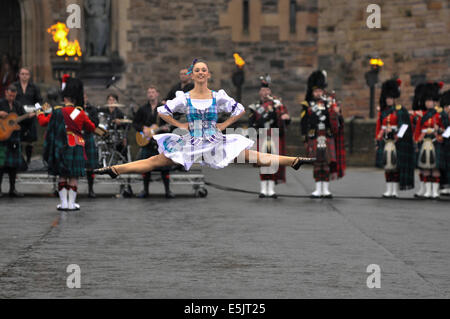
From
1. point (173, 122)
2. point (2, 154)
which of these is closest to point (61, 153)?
point (2, 154)

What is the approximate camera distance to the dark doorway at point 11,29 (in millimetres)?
27984

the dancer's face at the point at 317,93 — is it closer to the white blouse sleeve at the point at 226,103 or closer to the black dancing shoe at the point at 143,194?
the black dancing shoe at the point at 143,194

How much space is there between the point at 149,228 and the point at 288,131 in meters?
14.3

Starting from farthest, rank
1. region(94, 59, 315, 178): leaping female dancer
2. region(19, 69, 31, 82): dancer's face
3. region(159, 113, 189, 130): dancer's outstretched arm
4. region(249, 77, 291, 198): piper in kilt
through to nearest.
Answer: region(19, 69, 31, 82): dancer's face < region(249, 77, 291, 198): piper in kilt < region(159, 113, 189, 130): dancer's outstretched arm < region(94, 59, 315, 178): leaping female dancer

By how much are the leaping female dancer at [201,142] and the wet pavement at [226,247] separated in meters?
0.96

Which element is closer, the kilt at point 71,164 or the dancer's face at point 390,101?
the kilt at point 71,164

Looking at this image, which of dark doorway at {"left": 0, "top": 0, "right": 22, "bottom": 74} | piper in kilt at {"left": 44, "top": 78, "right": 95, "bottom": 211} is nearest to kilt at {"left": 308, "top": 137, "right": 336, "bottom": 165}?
piper in kilt at {"left": 44, "top": 78, "right": 95, "bottom": 211}

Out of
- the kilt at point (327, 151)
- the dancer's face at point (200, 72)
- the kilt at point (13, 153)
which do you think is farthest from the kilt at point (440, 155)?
the dancer's face at point (200, 72)

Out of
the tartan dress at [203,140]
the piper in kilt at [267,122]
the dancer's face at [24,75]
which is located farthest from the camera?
the dancer's face at [24,75]

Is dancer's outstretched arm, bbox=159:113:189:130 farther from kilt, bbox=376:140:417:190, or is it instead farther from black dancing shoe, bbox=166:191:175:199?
kilt, bbox=376:140:417:190

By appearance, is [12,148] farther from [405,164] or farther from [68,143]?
[405,164]

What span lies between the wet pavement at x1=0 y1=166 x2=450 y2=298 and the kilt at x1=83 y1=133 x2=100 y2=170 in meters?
0.56

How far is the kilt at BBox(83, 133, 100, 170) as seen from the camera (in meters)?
A: 15.7
